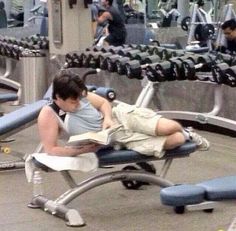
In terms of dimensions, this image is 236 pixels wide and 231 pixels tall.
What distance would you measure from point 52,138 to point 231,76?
3296mm

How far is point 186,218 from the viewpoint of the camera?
17.5ft

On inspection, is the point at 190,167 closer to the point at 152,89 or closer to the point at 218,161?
the point at 218,161

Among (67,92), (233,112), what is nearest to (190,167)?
(233,112)

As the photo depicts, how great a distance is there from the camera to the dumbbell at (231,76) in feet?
26.2

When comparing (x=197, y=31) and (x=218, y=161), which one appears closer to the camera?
(x=218, y=161)

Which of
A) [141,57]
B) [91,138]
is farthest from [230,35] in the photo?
[91,138]

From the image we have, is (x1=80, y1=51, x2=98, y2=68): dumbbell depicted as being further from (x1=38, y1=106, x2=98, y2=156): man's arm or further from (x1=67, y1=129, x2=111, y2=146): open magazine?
(x1=67, y1=129, x2=111, y2=146): open magazine

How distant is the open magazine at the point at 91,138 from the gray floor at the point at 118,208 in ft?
1.86

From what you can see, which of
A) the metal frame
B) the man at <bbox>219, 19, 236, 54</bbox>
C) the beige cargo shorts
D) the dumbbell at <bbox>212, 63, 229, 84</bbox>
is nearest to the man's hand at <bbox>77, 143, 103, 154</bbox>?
the beige cargo shorts

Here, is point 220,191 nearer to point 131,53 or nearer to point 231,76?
point 231,76

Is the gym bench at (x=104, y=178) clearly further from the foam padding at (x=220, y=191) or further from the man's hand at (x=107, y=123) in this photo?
the foam padding at (x=220, y=191)

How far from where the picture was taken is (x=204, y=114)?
859 centimetres

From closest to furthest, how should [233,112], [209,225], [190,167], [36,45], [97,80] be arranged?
[209,225] → [190,167] → [233,112] → [97,80] → [36,45]

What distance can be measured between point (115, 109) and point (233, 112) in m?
3.13
